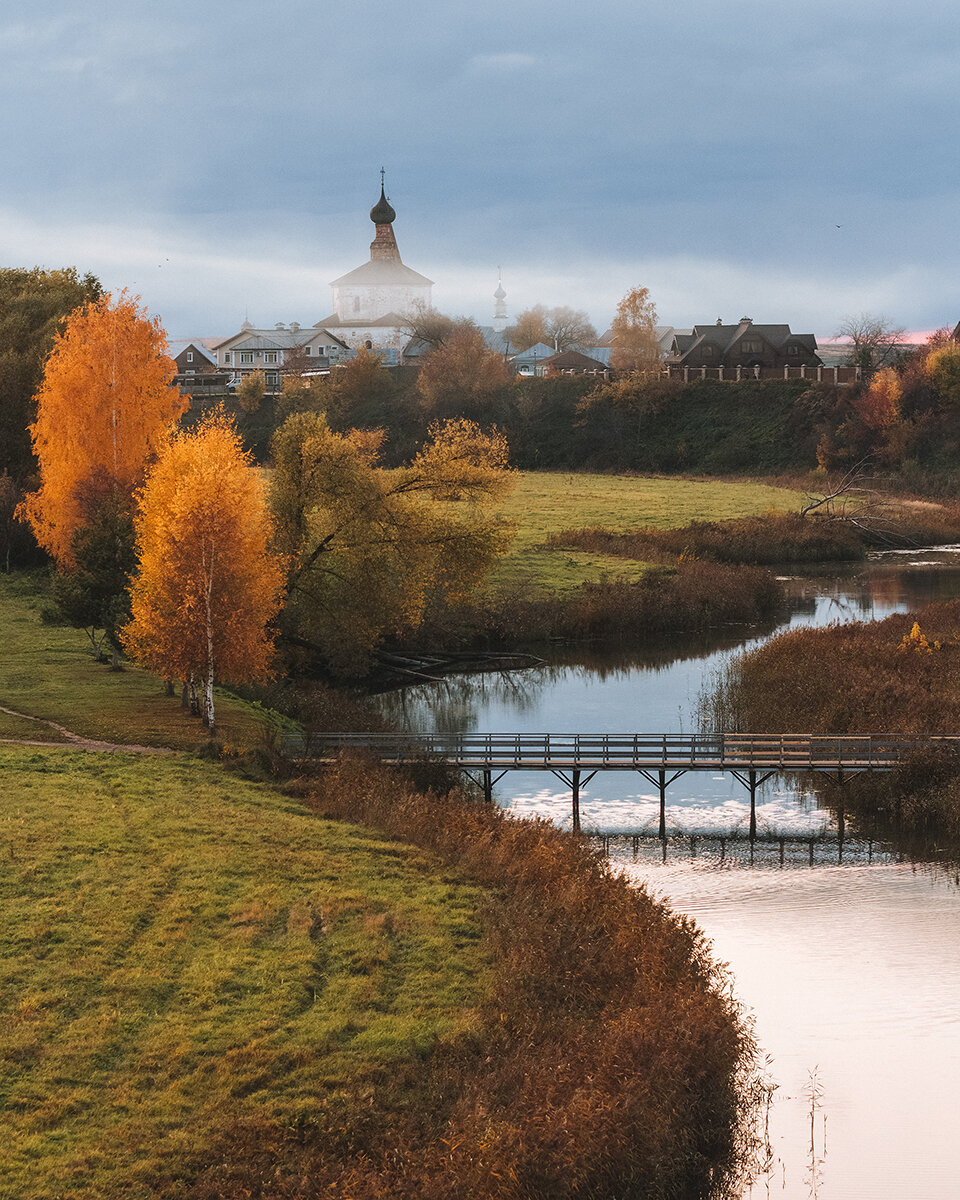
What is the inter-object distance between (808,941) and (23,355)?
60861mm

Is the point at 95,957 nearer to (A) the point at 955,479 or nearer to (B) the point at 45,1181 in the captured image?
(B) the point at 45,1181

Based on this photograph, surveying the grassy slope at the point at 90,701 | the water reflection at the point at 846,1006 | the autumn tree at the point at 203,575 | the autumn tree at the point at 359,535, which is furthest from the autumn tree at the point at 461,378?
the water reflection at the point at 846,1006

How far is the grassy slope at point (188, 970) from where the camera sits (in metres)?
17.5

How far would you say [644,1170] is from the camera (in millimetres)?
17281

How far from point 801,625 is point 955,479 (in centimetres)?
5377

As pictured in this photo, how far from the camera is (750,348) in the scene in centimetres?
14162

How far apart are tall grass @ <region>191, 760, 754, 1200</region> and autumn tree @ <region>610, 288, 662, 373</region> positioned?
125380 mm

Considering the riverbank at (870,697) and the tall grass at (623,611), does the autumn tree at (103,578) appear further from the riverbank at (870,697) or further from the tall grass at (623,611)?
the riverbank at (870,697)

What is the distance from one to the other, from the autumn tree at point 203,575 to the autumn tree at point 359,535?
10.7 m

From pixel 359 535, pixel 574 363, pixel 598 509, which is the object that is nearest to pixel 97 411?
pixel 359 535

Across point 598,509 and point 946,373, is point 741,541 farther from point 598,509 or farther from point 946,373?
point 946,373

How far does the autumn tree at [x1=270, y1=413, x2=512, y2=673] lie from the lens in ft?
163

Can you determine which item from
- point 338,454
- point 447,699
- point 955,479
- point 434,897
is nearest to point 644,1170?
point 434,897

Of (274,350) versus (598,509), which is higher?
(274,350)
